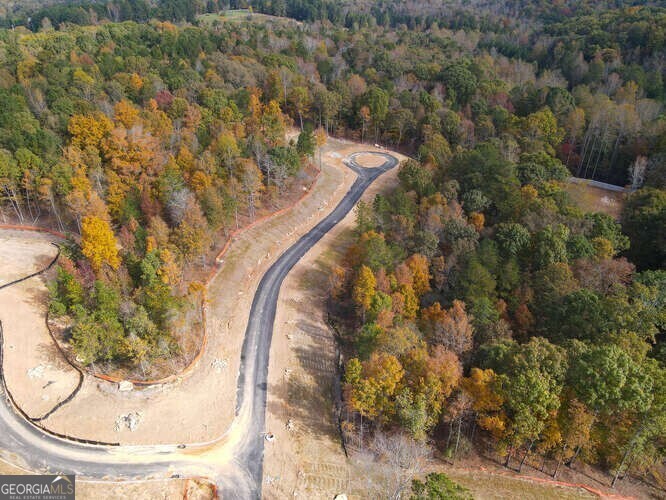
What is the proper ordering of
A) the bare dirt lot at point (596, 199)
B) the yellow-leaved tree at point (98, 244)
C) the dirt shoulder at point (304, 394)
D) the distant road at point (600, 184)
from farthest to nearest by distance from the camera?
the distant road at point (600, 184), the bare dirt lot at point (596, 199), the yellow-leaved tree at point (98, 244), the dirt shoulder at point (304, 394)

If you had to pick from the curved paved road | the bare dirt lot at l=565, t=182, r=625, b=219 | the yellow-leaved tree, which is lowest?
the curved paved road

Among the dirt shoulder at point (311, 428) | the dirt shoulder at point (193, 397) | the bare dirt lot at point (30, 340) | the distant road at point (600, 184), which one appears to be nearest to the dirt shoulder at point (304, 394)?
the dirt shoulder at point (311, 428)

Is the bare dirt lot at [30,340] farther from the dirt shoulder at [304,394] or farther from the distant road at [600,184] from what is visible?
the distant road at [600,184]

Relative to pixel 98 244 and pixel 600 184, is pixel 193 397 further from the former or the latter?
pixel 600 184

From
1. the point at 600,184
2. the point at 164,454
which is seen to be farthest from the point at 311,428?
the point at 600,184

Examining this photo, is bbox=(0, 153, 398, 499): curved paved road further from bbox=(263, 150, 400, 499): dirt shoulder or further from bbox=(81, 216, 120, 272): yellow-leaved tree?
bbox=(81, 216, 120, 272): yellow-leaved tree

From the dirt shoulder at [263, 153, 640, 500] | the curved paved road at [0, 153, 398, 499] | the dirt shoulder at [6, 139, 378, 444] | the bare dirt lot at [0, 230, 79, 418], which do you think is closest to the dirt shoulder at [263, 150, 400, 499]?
the dirt shoulder at [263, 153, 640, 500]
